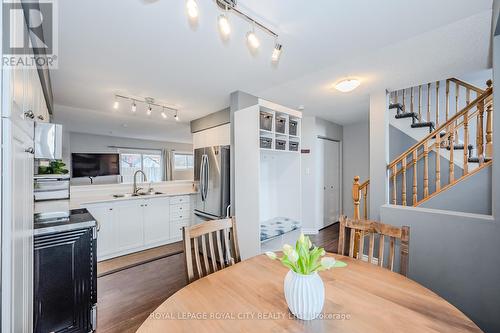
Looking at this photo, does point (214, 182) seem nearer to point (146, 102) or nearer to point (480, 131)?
point (146, 102)

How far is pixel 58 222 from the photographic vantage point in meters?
1.63

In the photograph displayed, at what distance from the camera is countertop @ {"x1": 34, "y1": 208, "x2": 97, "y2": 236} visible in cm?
151

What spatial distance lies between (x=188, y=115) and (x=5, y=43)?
140 inches

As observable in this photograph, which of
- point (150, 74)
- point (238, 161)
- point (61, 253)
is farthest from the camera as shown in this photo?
point (238, 161)

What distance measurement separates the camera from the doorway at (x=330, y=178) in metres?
4.70

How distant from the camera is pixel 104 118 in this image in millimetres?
4703

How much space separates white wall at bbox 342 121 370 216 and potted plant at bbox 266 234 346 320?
14.9 ft

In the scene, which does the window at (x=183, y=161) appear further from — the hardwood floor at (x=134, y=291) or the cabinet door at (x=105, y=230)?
the hardwood floor at (x=134, y=291)

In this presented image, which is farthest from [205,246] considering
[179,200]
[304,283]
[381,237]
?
[179,200]

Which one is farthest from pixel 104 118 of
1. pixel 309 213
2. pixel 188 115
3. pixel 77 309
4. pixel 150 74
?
pixel 309 213

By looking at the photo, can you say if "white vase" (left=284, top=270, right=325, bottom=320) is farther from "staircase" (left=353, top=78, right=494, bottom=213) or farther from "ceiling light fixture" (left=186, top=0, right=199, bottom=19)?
"staircase" (left=353, top=78, right=494, bottom=213)

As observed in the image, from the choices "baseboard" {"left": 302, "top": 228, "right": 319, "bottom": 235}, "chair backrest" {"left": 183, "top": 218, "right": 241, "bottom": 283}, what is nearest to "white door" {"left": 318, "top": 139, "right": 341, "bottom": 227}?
"baseboard" {"left": 302, "top": 228, "right": 319, "bottom": 235}

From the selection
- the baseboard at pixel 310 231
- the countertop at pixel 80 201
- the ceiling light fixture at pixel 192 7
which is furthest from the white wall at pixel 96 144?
the ceiling light fixture at pixel 192 7

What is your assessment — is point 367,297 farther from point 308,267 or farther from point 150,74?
point 150,74
